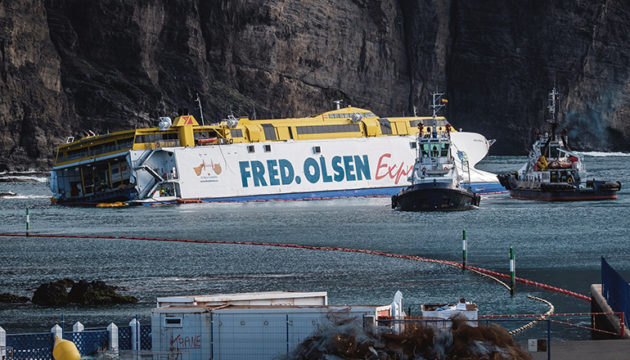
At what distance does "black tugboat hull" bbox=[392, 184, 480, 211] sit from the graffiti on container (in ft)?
164

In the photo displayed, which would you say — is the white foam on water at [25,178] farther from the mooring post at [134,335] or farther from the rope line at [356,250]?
the mooring post at [134,335]

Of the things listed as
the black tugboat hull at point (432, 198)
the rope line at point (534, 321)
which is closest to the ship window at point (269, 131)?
the black tugboat hull at point (432, 198)

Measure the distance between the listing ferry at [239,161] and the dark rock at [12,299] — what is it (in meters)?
47.5

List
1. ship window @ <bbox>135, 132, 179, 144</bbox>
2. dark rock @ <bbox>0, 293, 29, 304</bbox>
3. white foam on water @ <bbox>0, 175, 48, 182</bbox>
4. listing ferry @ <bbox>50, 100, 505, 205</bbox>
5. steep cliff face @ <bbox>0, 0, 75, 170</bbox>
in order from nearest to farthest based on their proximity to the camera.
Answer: dark rock @ <bbox>0, 293, 29, 304</bbox> < ship window @ <bbox>135, 132, 179, 144</bbox> < listing ferry @ <bbox>50, 100, 505, 205</bbox> < white foam on water @ <bbox>0, 175, 48, 182</bbox> < steep cliff face @ <bbox>0, 0, 75, 170</bbox>

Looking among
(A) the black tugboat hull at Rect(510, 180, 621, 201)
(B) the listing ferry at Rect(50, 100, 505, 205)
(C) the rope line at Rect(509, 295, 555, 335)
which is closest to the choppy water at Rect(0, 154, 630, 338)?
(C) the rope line at Rect(509, 295, 555, 335)

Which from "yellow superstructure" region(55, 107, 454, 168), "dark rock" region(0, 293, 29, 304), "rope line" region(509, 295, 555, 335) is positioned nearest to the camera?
"rope line" region(509, 295, 555, 335)

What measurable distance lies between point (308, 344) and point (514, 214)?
183ft

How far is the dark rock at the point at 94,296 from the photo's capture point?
32.3 meters

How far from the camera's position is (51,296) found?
106ft

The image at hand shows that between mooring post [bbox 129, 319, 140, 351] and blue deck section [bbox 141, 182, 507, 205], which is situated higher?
mooring post [bbox 129, 319, 140, 351]

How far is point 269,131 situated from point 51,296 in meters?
56.1

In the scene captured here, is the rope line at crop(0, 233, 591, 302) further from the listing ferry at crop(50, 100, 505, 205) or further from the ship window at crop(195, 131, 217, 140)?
the ship window at crop(195, 131, 217, 140)

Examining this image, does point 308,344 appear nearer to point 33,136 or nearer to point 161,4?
point 33,136

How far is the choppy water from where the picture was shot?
33.0m
